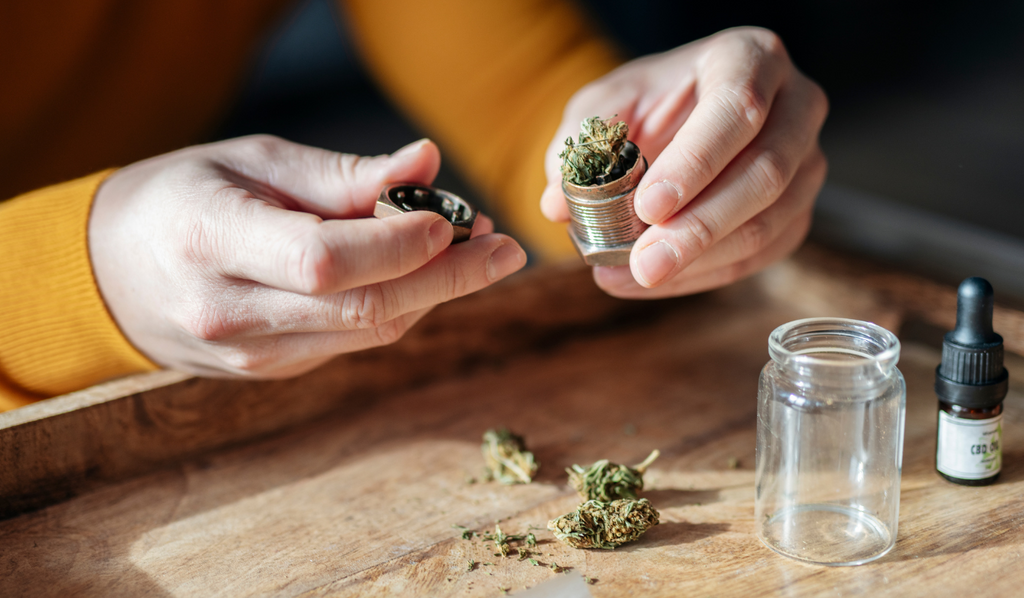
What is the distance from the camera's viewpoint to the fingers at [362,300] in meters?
1.01

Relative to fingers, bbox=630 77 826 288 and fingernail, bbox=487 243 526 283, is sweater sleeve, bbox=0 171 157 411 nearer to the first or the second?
fingernail, bbox=487 243 526 283

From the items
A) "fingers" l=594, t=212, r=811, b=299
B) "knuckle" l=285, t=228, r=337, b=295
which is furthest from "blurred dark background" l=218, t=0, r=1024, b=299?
"knuckle" l=285, t=228, r=337, b=295

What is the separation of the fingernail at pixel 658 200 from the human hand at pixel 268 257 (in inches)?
7.2

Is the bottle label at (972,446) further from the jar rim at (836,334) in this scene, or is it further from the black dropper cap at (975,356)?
the jar rim at (836,334)

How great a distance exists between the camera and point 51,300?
4.02ft

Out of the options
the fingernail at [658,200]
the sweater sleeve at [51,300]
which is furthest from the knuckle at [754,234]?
the sweater sleeve at [51,300]

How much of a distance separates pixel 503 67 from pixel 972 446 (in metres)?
1.48

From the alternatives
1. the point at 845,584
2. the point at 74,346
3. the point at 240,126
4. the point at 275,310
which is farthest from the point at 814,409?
the point at 240,126

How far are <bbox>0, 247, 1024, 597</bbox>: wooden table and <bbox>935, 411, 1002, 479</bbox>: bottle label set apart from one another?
0.09 feet

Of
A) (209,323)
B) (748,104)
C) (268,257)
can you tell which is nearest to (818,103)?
(748,104)

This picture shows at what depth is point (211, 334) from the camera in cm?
107

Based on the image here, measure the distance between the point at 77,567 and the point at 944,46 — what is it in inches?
75.7

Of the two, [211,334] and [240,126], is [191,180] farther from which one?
[240,126]

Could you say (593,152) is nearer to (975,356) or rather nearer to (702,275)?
(702,275)
